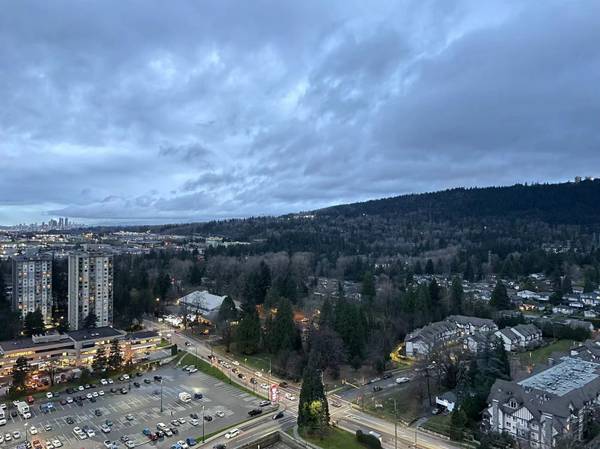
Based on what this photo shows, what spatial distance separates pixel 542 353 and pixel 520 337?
271 centimetres

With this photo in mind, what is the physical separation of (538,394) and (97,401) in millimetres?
34559

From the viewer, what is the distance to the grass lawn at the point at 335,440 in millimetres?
29688

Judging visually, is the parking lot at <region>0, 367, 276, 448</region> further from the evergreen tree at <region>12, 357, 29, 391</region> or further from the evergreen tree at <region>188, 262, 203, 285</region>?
the evergreen tree at <region>188, 262, 203, 285</region>

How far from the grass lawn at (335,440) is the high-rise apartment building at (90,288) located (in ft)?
130

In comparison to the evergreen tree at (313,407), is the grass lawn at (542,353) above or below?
below

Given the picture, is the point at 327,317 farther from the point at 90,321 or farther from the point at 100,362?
the point at 90,321

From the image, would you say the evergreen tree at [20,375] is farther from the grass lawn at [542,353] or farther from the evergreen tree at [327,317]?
the grass lawn at [542,353]

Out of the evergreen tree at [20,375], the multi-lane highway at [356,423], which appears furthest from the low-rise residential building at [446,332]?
the evergreen tree at [20,375]

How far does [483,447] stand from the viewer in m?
26.3

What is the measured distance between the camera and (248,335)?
4922 cm

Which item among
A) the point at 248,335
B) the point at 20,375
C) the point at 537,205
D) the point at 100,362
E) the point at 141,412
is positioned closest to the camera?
the point at 141,412

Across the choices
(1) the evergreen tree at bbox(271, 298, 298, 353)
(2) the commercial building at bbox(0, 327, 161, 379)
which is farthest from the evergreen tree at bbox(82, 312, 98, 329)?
(1) the evergreen tree at bbox(271, 298, 298, 353)

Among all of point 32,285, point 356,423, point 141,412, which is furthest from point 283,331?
point 32,285

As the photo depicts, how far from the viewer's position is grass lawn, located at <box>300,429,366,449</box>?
29688 millimetres
